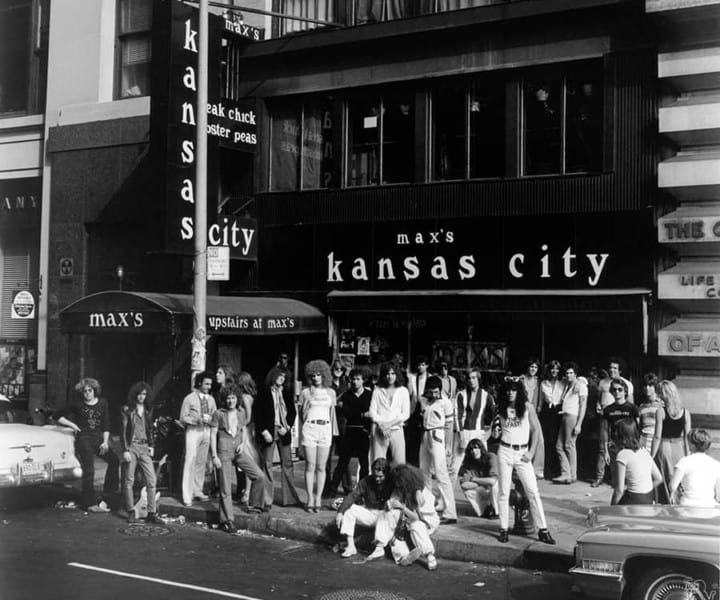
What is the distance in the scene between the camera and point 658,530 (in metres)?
7.16

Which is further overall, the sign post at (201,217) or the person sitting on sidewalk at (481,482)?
the sign post at (201,217)

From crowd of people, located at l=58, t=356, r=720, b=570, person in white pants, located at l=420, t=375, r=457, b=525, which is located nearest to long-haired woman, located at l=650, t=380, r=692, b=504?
crowd of people, located at l=58, t=356, r=720, b=570

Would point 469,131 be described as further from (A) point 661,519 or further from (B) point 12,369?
(B) point 12,369

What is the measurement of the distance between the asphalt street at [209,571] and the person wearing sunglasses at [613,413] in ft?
12.8

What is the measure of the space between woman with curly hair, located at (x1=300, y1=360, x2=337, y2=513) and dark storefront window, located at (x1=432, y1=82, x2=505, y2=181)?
5611 mm

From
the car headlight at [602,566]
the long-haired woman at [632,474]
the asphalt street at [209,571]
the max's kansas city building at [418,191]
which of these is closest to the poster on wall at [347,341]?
the max's kansas city building at [418,191]

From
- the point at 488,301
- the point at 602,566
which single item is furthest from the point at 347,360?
the point at 602,566

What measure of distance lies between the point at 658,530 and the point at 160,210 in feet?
36.5

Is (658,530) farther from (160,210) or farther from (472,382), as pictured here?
(160,210)

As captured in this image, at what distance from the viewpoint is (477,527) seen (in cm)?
1102

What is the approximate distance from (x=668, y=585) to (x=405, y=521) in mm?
3406

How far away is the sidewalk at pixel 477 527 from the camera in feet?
32.1

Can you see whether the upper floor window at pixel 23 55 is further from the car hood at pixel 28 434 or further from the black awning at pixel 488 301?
the car hood at pixel 28 434

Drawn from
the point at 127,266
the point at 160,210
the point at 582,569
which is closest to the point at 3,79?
the point at 127,266
